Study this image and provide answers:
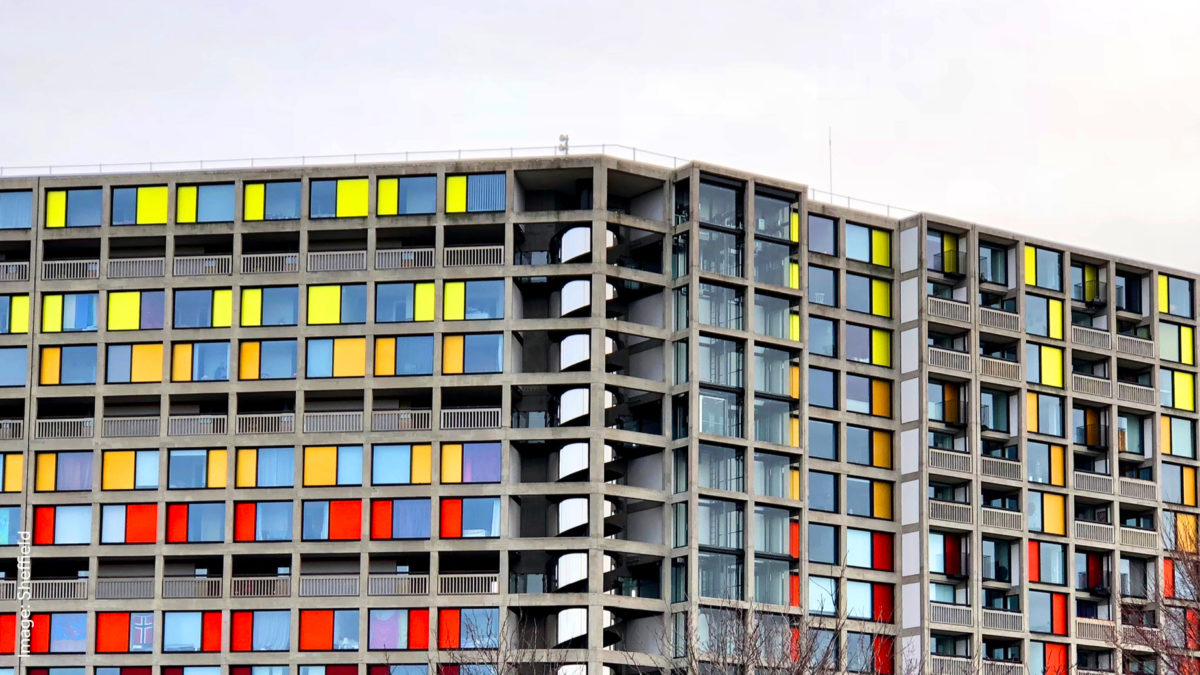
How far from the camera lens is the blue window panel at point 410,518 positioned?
130625mm

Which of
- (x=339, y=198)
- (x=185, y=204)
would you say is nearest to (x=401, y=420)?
(x=339, y=198)

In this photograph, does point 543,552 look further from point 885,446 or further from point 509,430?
point 885,446

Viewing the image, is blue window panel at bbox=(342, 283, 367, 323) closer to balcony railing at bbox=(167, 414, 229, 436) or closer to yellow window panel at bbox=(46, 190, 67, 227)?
balcony railing at bbox=(167, 414, 229, 436)

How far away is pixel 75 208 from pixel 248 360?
12925mm

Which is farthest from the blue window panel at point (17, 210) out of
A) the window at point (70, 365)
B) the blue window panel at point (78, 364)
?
the blue window panel at point (78, 364)

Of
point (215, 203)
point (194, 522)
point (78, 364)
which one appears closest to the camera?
point (194, 522)

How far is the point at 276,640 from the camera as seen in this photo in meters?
130

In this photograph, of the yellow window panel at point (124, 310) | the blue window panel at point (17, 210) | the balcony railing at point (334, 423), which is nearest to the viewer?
the balcony railing at point (334, 423)

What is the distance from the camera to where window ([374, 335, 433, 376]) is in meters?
133

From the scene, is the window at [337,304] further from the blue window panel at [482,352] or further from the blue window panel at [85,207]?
the blue window panel at [85,207]

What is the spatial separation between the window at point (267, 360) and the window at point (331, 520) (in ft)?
23.7

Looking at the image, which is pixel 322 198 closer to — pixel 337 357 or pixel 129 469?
pixel 337 357

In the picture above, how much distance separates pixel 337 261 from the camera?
441 ft

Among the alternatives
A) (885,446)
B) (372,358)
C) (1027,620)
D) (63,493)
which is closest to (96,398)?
(63,493)
